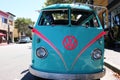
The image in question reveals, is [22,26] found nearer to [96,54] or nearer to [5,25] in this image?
[5,25]

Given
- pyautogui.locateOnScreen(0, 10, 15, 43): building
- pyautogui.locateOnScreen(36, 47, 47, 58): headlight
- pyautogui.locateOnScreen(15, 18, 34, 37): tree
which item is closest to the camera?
pyautogui.locateOnScreen(36, 47, 47, 58): headlight

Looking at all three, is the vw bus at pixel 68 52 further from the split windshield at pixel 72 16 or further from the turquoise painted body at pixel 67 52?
the split windshield at pixel 72 16

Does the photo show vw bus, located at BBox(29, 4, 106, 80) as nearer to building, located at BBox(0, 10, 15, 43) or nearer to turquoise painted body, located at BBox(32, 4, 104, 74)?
turquoise painted body, located at BBox(32, 4, 104, 74)

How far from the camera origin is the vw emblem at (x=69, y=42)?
6629 mm

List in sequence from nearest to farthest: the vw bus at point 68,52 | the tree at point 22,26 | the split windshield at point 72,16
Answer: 1. the vw bus at point 68,52
2. the split windshield at point 72,16
3. the tree at point 22,26

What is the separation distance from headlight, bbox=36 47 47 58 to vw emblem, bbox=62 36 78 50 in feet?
1.72

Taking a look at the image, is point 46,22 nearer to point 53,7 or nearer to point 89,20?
point 53,7

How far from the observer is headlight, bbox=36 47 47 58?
675 centimetres

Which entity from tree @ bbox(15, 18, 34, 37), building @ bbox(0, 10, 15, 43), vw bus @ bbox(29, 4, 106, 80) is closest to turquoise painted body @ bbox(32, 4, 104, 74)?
vw bus @ bbox(29, 4, 106, 80)

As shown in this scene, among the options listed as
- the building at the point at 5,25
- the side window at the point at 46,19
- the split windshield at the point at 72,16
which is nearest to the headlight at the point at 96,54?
the split windshield at the point at 72,16

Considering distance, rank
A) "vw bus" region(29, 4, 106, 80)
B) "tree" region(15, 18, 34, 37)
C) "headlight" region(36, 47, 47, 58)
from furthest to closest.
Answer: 1. "tree" region(15, 18, 34, 37)
2. "headlight" region(36, 47, 47, 58)
3. "vw bus" region(29, 4, 106, 80)

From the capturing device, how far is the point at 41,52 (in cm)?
683

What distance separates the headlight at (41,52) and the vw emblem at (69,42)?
1.72ft

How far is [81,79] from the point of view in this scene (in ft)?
21.0
